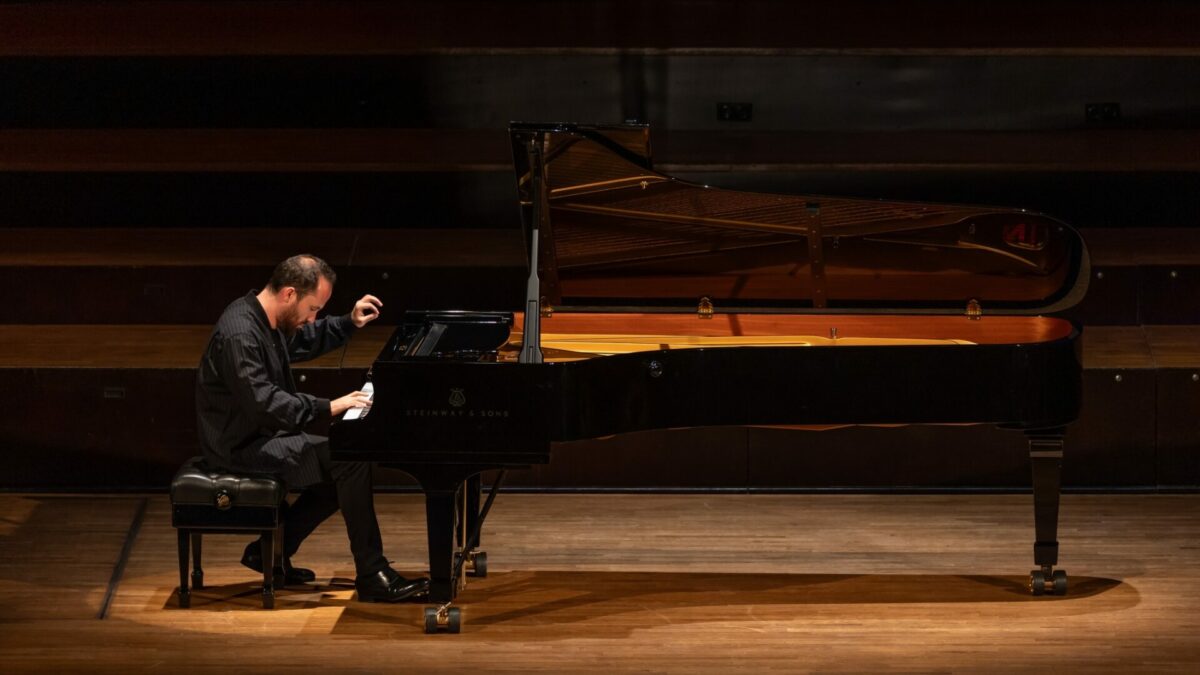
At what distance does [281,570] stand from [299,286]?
0.85 meters

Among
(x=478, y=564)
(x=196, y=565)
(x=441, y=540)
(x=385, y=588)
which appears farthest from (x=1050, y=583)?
(x=196, y=565)

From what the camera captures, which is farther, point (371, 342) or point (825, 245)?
point (371, 342)

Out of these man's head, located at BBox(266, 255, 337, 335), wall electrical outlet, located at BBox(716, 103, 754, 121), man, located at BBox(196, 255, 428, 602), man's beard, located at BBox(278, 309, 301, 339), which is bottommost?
man, located at BBox(196, 255, 428, 602)

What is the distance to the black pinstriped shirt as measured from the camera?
442 centimetres

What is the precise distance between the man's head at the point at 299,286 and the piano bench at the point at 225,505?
453 millimetres

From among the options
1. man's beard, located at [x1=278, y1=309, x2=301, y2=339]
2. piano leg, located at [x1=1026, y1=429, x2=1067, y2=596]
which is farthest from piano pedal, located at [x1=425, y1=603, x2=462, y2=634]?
piano leg, located at [x1=1026, y1=429, x2=1067, y2=596]

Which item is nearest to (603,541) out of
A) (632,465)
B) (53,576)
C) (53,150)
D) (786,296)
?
(632,465)

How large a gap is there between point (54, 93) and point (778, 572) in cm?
364

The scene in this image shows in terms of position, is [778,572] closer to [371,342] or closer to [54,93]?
[371,342]

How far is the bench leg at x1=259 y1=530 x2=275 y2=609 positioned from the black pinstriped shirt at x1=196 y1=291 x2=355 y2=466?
0.24 meters

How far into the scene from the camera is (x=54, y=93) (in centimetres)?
667

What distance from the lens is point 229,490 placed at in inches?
Result: 177

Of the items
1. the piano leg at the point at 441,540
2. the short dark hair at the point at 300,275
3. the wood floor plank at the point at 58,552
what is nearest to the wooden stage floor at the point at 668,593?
the wood floor plank at the point at 58,552

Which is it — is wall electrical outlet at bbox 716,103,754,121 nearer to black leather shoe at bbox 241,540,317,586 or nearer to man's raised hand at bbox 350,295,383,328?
man's raised hand at bbox 350,295,383,328
